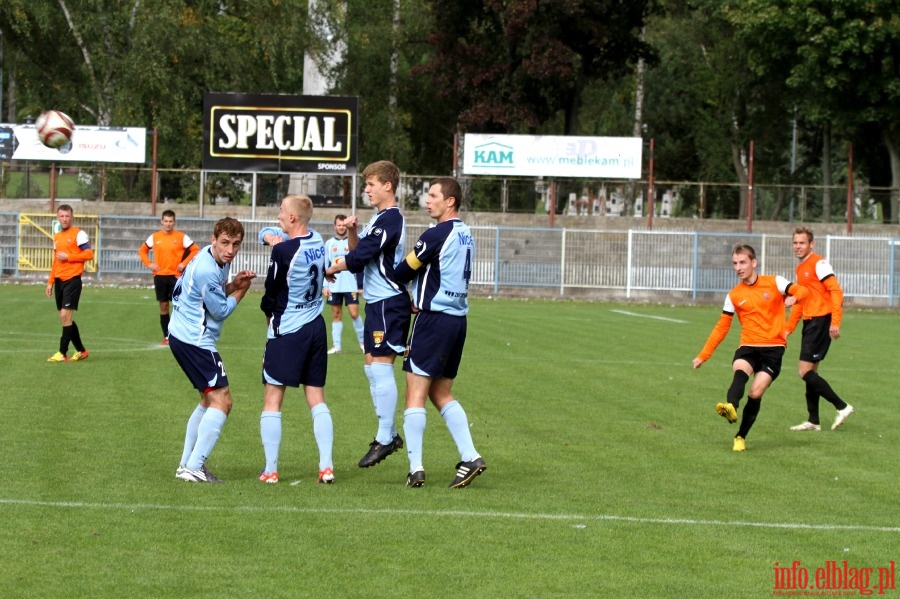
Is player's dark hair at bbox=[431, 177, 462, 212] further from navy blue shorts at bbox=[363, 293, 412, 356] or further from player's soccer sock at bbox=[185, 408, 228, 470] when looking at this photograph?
player's soccer sock at bbox=[185, 408, 228, 470]

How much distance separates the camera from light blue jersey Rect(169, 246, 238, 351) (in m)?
9.19

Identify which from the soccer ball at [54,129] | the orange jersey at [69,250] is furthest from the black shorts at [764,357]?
the soccer ball at [54,129]

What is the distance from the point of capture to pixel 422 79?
59.6 m

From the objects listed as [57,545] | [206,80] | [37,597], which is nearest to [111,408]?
[57,545]

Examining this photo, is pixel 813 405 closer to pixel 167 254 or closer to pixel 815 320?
pixel 815 320

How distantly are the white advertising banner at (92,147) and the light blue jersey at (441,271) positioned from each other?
33658 mm

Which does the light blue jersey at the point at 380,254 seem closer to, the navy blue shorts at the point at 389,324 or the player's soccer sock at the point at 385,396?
the navy blue shorts at the point at 389,324

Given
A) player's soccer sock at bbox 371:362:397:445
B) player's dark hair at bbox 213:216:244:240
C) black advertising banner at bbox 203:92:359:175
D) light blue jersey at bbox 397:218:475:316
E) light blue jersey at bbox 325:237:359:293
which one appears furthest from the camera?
black advertising banner at bbox 203:92:359:175

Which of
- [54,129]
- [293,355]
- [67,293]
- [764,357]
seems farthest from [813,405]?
[54,129]

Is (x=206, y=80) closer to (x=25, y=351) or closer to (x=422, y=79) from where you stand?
(x=422, y=79)

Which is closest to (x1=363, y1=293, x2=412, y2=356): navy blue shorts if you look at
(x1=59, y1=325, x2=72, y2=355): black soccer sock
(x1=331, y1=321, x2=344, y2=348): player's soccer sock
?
(x1=59, y1=325, x2=72, y2=355): black soccer sock

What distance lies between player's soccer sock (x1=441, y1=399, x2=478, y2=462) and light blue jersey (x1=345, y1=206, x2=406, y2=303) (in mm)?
927

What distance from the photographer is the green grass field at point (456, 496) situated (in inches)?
271

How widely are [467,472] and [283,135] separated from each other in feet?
99.9
